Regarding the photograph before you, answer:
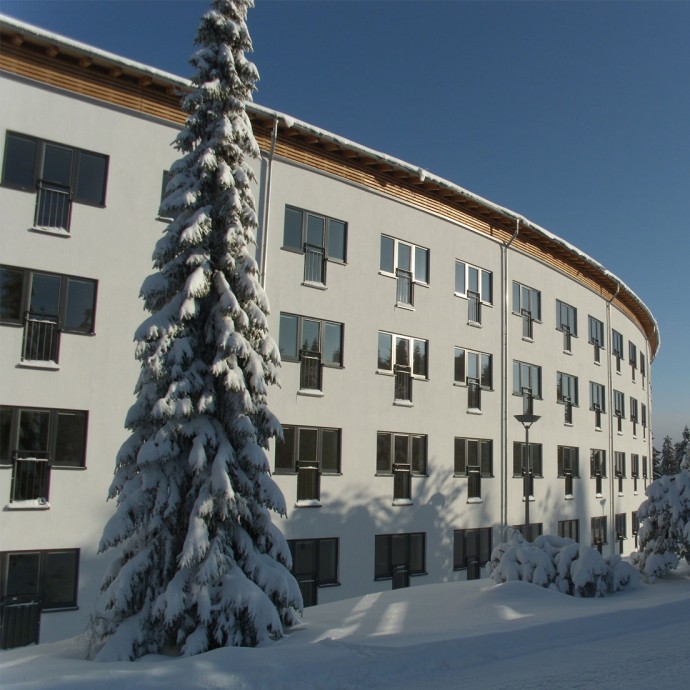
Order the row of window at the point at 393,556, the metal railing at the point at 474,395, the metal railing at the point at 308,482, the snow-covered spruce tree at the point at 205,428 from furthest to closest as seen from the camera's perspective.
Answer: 1. the metal railing at the point at 474,395
2. the metal railing at the point at 308,482
3. the row of window at the point at 393,556
4. the snow-covered spruce tree at the point at 205,428

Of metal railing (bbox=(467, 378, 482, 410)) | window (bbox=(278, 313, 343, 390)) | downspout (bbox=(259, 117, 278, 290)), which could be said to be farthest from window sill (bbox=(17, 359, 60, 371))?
metal railing (bbox=(467, 378, 482, 410))

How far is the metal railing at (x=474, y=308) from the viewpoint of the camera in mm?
26031

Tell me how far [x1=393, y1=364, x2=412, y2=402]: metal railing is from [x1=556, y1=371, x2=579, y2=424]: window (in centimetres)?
1022

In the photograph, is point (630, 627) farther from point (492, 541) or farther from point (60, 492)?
point (492, 541)

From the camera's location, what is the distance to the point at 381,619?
44.0 feet

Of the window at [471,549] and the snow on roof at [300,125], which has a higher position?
the snow on roof at [300,125]

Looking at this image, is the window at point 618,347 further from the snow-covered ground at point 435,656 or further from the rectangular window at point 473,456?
the snow-covered ground at point 435,656

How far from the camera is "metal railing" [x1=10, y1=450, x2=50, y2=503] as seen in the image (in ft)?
50.5

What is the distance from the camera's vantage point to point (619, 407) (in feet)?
127

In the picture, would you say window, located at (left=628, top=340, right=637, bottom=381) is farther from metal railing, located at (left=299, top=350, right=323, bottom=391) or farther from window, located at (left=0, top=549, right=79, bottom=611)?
window, located at (left=0, top=549, right=79, bottom=611)

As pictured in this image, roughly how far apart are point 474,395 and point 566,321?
28.2ft

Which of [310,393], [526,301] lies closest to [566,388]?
[526,301]

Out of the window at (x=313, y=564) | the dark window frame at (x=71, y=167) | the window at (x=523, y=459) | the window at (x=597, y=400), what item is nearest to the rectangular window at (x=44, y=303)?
the dark window frame at (x=71, y=167)

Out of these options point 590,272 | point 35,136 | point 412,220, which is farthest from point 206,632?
point 590,272
